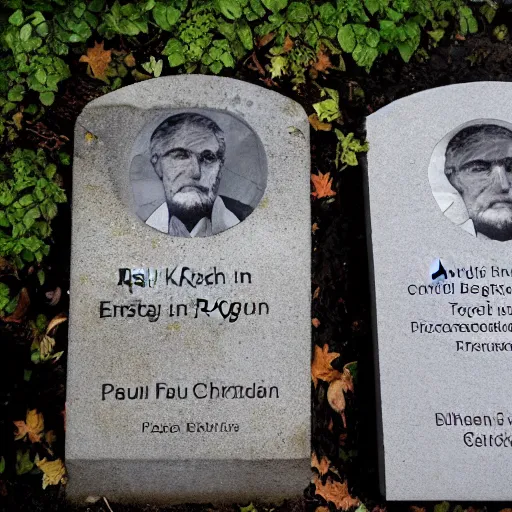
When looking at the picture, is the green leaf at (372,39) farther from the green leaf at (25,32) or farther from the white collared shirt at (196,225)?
the green leaf at (25,32)

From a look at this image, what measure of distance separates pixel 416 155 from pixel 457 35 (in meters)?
0.90

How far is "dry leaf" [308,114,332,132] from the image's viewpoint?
3.45 m

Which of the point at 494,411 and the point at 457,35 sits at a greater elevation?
the point at 457,35

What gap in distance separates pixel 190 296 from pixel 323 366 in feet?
2.58

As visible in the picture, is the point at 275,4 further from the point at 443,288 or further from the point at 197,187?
the point at 443,288

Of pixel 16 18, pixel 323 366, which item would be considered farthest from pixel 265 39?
pixel 323 366

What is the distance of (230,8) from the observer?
339 cm

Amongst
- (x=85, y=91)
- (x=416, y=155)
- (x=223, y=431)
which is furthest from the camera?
(x=85, y=91)

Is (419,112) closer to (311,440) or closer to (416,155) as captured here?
(416,155)

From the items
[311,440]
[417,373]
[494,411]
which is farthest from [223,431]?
[494,411]

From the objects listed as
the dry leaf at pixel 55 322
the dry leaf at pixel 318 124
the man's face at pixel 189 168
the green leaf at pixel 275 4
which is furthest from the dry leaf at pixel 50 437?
the green leaf at pixel 275 4

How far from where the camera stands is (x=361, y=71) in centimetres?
353

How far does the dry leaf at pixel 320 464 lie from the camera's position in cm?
316

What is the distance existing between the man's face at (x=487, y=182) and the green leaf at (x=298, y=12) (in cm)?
113
